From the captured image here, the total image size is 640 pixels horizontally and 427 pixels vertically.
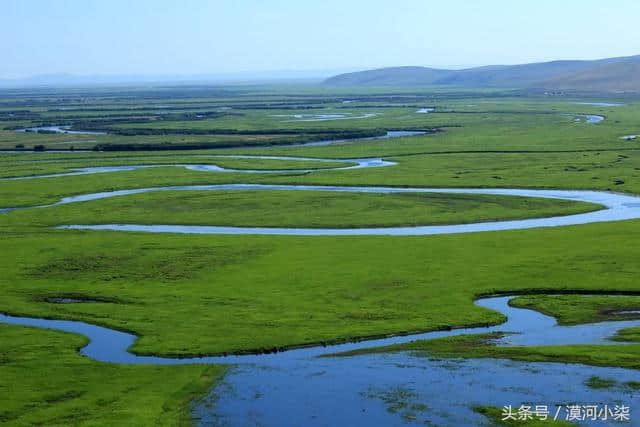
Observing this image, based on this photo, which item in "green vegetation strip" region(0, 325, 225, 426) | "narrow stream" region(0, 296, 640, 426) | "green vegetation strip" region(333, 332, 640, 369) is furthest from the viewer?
"green vegetation strip" region(333, 332, 640, 369)

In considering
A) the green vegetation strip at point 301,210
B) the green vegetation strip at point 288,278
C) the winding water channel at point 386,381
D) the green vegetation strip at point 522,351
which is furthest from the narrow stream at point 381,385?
the green vegetation strip at point 301,210

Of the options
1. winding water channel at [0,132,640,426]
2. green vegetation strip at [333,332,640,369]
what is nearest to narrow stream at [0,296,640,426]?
winding water channel at [0,132,640,426]

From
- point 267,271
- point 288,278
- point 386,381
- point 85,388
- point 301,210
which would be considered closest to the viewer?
point 85,388

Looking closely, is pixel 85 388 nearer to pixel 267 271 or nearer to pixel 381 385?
pixel 381 385

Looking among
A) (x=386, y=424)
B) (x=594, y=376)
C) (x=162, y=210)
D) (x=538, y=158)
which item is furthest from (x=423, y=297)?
(x=538, y=158)

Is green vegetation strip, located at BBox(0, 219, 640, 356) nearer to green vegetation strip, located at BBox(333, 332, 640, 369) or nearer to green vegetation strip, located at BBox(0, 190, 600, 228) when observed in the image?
green vegetation strip, located at BBox(333, 332, 640, 369)

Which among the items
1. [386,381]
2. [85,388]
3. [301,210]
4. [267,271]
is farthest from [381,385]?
[301,210]

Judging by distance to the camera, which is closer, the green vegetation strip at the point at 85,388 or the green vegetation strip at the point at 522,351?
the green vegetation strip at the point at 85,388

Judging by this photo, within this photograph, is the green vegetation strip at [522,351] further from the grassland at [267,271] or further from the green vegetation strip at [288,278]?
the green vegetation strip at [288,278]

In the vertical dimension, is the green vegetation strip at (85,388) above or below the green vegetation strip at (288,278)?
below

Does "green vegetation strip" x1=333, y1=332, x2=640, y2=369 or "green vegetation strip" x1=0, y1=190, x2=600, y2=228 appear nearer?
"green vegetation strip" x1=333, y1=332, x2=640, y2=369
